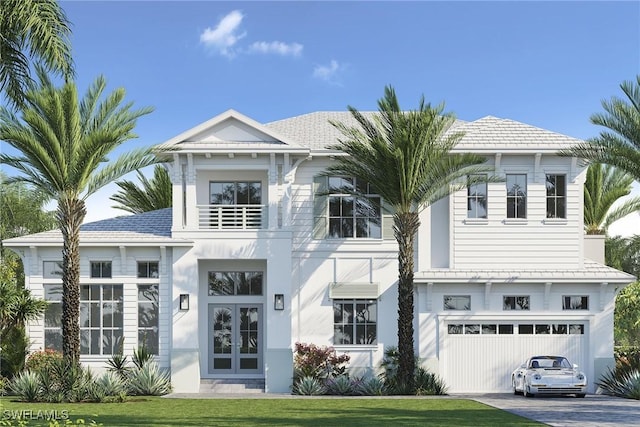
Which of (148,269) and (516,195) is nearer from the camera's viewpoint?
(148,269)

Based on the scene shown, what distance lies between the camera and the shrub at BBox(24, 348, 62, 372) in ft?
81.3

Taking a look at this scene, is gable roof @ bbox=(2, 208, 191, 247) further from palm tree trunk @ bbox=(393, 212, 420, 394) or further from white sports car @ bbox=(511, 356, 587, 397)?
white sports car @ bbox=(511, 356, 587, 397)

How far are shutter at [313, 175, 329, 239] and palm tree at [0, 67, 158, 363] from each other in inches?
218

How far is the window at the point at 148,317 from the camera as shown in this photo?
2636 centimetres

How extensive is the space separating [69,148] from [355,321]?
999 centimetres

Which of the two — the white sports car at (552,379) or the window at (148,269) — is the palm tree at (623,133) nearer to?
the white sports car at (552,379)

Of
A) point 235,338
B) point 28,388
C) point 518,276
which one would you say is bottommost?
point 28,388

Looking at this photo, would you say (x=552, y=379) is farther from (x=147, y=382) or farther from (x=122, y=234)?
(x=122, y=234)

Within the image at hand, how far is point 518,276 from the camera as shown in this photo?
85.3 ft

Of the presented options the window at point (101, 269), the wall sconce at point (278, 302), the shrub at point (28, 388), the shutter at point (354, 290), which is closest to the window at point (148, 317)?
the window at point (101, 269)

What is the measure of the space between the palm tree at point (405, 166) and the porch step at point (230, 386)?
451 centimetres

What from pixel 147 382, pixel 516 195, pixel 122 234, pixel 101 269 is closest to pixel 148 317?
pixel 101 269

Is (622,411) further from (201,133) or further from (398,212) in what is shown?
(201,133)

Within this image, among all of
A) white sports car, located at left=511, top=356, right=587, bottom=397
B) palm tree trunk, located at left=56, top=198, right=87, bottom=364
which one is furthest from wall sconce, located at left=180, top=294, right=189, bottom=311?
white sports car, located at left=511, top=356, right=587, bottom=397
